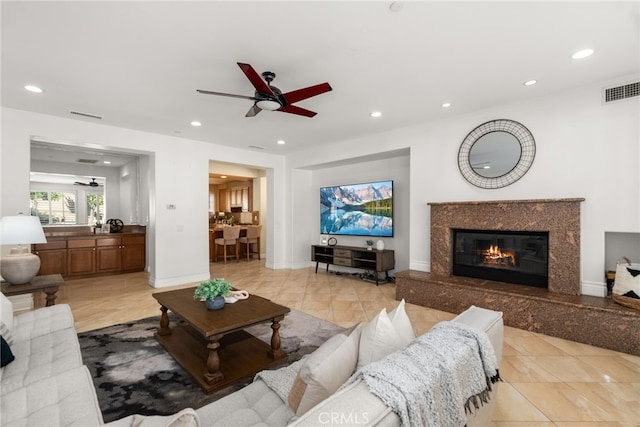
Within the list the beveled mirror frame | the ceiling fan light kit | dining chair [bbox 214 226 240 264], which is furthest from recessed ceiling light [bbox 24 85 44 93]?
the beveled mirror frame

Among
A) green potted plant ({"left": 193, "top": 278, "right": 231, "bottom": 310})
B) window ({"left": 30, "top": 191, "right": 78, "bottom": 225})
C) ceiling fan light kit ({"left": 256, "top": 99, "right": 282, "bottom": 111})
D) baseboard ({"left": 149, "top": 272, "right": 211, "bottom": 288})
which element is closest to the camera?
green potted plant ({"left": 193, "top": 278, "right": 231, "bottom": 310})

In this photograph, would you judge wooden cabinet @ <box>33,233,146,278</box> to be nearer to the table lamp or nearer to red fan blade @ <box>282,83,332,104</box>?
the table lamp

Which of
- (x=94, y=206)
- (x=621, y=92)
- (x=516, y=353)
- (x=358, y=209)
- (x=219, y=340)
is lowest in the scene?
(x=516, y=353)

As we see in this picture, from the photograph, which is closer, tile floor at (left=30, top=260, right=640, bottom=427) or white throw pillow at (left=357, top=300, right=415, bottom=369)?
white throw pillow at (left=357, top=300, right=415, bottom=369)

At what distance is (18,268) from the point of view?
3.20 meters

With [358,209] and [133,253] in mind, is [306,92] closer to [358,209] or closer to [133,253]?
[358,209]

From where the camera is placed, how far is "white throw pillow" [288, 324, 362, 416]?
3.63 feet

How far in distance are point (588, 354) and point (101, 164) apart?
31.6 ft

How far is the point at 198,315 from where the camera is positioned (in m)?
2.49

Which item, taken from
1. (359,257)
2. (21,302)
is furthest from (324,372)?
(21,302)

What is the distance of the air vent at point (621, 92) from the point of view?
9.85 ft

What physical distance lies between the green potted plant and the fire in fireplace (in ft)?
10.6

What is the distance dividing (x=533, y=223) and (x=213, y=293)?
11.7ft

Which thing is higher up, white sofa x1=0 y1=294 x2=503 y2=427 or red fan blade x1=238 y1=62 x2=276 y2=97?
red fan blade x1=238 y1=62 x2=276 y2=97
